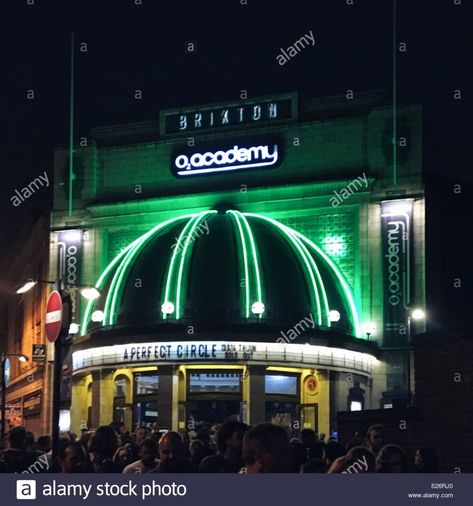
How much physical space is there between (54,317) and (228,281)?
29246 millimetres

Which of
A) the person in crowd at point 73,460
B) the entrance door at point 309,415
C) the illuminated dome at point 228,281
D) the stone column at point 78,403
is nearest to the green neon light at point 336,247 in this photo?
the illuminated dome at point 228,281

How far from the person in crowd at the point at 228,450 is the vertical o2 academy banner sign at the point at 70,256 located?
42.8 meters

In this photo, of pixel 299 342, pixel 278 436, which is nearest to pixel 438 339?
pixel 278 436

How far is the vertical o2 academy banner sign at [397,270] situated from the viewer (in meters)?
49.1

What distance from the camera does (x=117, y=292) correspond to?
4975 centimetres

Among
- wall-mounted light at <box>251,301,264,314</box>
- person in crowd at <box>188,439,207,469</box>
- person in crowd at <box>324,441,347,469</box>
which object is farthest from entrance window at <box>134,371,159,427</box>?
person in crowd at <box>188,439,207,469</box>

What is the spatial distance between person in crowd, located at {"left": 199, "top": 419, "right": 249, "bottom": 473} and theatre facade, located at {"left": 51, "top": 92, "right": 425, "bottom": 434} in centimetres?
2975

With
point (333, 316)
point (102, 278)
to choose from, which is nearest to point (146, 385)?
point (102, 278)

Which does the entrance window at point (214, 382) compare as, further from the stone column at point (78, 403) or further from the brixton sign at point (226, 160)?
the brixton sign at point (226, 160)

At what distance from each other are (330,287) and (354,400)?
5.07m

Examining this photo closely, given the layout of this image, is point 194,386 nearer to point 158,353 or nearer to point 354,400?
point 158,353

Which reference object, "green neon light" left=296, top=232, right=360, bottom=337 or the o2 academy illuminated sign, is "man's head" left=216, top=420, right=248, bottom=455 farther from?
the o2 academy illuminated sign

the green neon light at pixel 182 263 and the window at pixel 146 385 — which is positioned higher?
the green neon light at pixel 182 263

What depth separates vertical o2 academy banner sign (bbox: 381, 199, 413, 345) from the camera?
49.1 m
